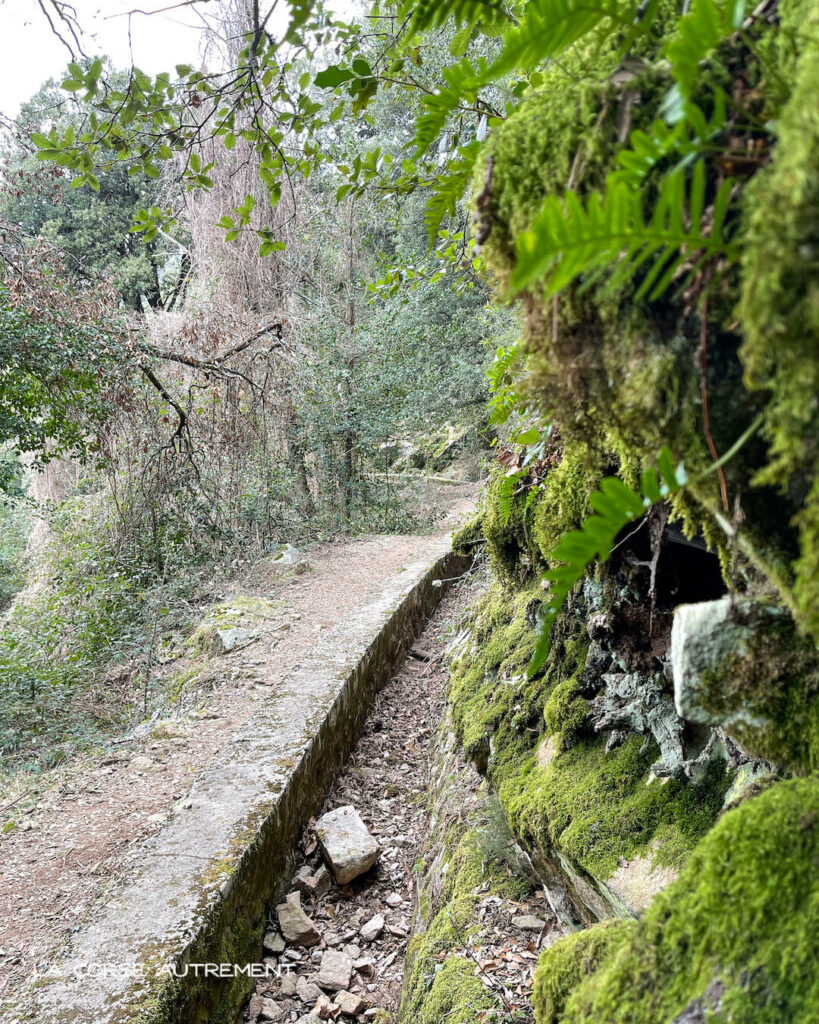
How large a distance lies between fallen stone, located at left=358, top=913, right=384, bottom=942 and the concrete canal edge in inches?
19.6

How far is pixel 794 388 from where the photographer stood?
0.77 metres

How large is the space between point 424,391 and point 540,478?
9.44 metres

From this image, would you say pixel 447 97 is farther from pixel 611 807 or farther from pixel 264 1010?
pixel 264 1010

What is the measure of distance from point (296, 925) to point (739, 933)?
9.68ft

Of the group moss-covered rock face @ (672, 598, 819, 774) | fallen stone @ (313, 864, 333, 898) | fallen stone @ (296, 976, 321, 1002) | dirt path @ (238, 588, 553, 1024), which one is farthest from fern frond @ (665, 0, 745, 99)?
→ fallen stone @ (313, 864, 333, 898)

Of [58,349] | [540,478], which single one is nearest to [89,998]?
[540,478]

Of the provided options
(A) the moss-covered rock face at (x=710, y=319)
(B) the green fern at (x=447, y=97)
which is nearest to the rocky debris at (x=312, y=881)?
(A) the moss-covered rock face at (x=710, y=319)

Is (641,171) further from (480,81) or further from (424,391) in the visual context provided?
(424,391)

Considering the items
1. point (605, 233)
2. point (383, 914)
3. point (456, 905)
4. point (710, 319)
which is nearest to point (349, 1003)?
point (383, 914)

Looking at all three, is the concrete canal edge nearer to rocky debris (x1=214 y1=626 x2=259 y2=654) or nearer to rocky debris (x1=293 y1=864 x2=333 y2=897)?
rocky debris (x1=293 y1=864 x2=333 y2=897)

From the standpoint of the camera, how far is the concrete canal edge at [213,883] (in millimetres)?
2258

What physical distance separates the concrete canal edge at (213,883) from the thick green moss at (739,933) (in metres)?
1.91

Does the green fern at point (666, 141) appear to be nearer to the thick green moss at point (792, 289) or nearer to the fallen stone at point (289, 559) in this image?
the thick green moss at point (792, 289)

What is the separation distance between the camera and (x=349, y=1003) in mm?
2801
